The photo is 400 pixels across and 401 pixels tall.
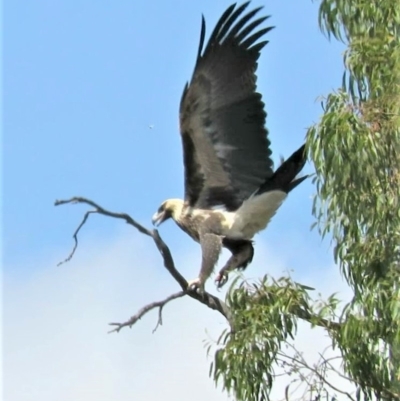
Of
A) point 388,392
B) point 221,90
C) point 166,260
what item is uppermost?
point 221,90

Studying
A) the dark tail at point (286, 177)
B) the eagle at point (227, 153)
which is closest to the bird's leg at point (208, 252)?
the eagle at point (227, 153)

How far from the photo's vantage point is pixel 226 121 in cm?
680

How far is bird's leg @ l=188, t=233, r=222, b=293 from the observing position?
6434 millimetres

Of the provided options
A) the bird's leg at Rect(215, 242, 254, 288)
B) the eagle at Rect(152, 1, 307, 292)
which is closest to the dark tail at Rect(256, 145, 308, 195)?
the eagle at Rect(152, 1, 307, 292)

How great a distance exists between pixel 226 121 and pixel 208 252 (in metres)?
0.75

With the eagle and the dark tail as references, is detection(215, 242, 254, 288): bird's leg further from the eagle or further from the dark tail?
the dark tail

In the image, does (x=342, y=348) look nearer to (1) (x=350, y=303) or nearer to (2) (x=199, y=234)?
(1) (x=350, y=303)

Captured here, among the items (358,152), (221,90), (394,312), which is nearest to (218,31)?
(221,90)

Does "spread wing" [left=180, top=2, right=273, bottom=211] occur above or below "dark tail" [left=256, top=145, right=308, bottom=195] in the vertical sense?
above

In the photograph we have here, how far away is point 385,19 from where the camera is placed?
586cm

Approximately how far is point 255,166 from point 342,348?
1.62m

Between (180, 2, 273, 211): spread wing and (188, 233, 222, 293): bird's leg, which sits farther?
(180, 2, 273, 211): spread wing

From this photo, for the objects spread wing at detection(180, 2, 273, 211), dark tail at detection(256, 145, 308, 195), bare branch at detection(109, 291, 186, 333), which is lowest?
bare branch at detection(109, 291, 186, 333)

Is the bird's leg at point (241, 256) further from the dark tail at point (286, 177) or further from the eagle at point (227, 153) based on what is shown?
the dark tail at point (286, 177)
